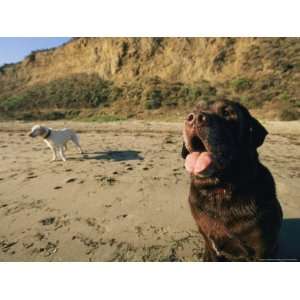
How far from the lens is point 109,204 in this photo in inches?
139

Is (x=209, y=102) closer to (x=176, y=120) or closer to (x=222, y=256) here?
(x=222, y=256)

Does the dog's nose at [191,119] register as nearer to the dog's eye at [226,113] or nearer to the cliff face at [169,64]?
the dog's eye at [226,113]

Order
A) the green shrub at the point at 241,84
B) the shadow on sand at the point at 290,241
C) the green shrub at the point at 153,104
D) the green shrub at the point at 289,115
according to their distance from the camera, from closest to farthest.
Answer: the shadow on sand at the point at 290,241
the green shrub at the point at 289,115
the green shrub at the point at 241,84
the green shrub at the point at 153,104

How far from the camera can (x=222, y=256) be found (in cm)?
233

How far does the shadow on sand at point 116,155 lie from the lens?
18.3 ft

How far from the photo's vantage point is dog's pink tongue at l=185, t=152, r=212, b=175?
2000 mm

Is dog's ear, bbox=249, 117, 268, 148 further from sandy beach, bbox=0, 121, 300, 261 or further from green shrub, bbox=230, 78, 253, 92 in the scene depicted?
green shrub, bbox=230, 78, 253, 92

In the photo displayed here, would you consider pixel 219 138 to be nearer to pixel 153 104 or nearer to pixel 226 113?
pixel 226 113

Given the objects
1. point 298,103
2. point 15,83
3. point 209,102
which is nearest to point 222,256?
point 209,102

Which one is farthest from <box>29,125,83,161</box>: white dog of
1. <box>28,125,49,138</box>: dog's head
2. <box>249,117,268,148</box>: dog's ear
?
<box>249,117,268,148</box>: dog's ear

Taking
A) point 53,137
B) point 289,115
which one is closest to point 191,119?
point 53,137

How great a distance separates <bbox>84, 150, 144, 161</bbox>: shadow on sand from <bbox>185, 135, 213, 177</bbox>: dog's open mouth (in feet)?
11.2

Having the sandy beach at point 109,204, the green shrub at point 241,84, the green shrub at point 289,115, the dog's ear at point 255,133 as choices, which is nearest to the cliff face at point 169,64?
the green shrub at point 241,84
